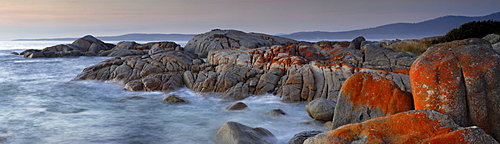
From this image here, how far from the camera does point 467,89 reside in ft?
17.2

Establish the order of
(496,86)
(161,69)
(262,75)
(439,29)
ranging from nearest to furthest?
(496,86) < (262,75) < (161,69) < (439,29)

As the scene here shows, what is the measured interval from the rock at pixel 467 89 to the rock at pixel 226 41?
2212 centimetres

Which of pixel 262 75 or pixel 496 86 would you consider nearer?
pixel 496 86

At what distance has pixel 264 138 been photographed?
7496 mm

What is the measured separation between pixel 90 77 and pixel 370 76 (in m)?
15.6

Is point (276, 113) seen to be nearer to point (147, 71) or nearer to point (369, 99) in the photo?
point (369, 99)

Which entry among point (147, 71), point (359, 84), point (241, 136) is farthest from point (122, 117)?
point (359, 84)

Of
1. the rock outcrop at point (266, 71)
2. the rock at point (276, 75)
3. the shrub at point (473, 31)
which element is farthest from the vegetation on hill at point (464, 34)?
the rock at point (276, 75)

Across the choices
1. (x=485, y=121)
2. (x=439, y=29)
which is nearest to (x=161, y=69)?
(x=485, y=121)

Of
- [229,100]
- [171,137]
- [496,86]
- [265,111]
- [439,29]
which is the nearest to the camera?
[496,86]

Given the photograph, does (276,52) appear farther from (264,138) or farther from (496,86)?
(496,86)

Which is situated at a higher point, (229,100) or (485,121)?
(485,121)

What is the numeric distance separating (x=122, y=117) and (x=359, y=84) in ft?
25.2

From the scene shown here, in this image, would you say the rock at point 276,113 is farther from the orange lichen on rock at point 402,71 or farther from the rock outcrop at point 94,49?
the rock outcrop at point 94,49
